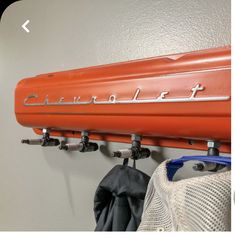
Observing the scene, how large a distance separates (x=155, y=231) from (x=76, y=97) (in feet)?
1.29

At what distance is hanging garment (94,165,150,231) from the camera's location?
62 cm

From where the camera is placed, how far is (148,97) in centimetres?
59

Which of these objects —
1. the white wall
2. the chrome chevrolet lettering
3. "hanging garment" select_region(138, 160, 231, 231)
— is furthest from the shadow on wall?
"hanging garment" select_region(138, 160, 231, 231)

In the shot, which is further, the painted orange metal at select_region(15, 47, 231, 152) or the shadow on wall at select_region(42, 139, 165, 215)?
the shadow on wall at select_region(42, 139, 165, 215)

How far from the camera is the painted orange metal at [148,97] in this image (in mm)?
503

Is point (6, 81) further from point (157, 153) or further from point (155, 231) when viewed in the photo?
point (155, 231)

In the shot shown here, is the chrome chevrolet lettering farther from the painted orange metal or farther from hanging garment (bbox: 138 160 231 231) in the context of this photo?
hanging garment (bbox: 138 160 231 231)

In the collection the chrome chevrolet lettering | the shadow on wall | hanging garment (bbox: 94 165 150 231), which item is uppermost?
the chrome chevrolet lettering

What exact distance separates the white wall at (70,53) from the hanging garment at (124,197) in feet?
0.35

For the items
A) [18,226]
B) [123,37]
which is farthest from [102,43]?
[18,226]

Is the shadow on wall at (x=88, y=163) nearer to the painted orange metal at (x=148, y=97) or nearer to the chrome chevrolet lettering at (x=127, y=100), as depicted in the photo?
the painted orange metal at (x=148, y=97)

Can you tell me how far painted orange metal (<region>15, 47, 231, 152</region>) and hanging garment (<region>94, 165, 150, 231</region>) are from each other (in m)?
0.09

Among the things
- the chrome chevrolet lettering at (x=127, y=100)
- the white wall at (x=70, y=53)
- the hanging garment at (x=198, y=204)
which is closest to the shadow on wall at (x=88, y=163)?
the white wall at (x=70, y=53)

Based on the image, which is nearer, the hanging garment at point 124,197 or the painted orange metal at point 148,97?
the painted orange metal at point 148,97
